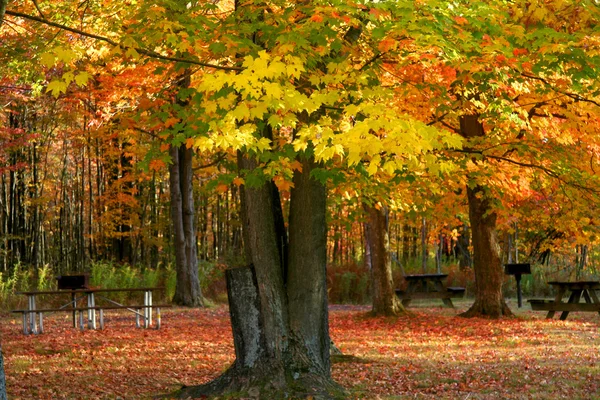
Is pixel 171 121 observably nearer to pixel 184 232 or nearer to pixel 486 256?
pixel 486 256

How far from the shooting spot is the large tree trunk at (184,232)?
2103 centimetres

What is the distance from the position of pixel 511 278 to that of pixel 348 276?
5.13 m

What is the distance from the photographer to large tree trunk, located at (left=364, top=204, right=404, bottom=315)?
1827 cm

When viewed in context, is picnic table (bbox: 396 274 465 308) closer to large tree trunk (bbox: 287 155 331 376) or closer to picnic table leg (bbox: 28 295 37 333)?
picnic table leg (bbox: 28 295 37 333)

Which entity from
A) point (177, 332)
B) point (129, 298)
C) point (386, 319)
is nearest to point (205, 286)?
point (129, 298)

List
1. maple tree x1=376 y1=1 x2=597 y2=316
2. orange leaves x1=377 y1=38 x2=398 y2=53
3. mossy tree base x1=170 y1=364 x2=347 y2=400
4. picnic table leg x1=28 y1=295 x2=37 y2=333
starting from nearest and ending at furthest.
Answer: maple tree x1=376 y1=1 x2=597 y2=316 < orange leaves x1=377 y1=38 x2=398 y2=53 < mossy tree base x1=170 y1=364 x2=347 y2=400 < picnic table leg x1=28 y1=295 x2=37 y2=333

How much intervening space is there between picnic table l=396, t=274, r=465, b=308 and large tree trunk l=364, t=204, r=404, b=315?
1653 millimetres

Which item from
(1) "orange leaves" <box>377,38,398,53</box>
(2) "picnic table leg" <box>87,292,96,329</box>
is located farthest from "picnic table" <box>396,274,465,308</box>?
(1) "orange leaves" <box>377,38,398,53</box>

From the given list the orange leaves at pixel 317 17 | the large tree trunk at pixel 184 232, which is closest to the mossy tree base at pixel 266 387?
the orange leaves at pixel 317 17

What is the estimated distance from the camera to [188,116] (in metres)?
8.29

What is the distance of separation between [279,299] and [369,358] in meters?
3.58

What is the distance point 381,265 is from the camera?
60.4 feet

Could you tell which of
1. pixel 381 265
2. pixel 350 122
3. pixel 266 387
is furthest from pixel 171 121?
pixel 381 265

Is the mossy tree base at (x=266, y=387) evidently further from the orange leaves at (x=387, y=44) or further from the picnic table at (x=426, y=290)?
the picnic table at (x=426, y=290)
